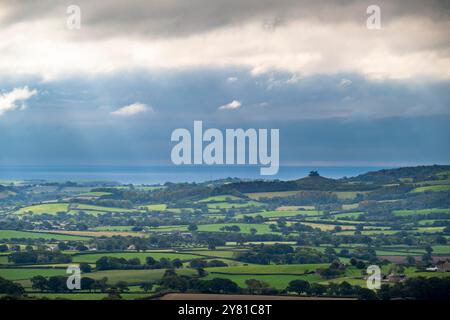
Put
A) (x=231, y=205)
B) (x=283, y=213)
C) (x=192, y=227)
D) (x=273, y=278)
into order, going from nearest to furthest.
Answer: (x=273, y=278), (x=192, y=227), (x=283, y=213), (x=231, y=205)

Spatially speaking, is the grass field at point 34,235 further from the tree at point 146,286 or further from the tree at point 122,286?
the tree at point 146,286

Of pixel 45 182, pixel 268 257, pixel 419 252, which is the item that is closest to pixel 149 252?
pixel 268 257

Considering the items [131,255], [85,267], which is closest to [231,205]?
[131,255]

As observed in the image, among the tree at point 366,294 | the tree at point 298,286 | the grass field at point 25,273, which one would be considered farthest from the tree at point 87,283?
the tree at point 366,294

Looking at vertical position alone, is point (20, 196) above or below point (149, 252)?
above

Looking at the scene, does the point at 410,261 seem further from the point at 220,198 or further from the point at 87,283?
the point at 220,198

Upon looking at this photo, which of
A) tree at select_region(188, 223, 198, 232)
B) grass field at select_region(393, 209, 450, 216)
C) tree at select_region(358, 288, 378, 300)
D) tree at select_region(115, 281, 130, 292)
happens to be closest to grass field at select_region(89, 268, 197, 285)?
tree at select_region(115, 281, 130, 292)
